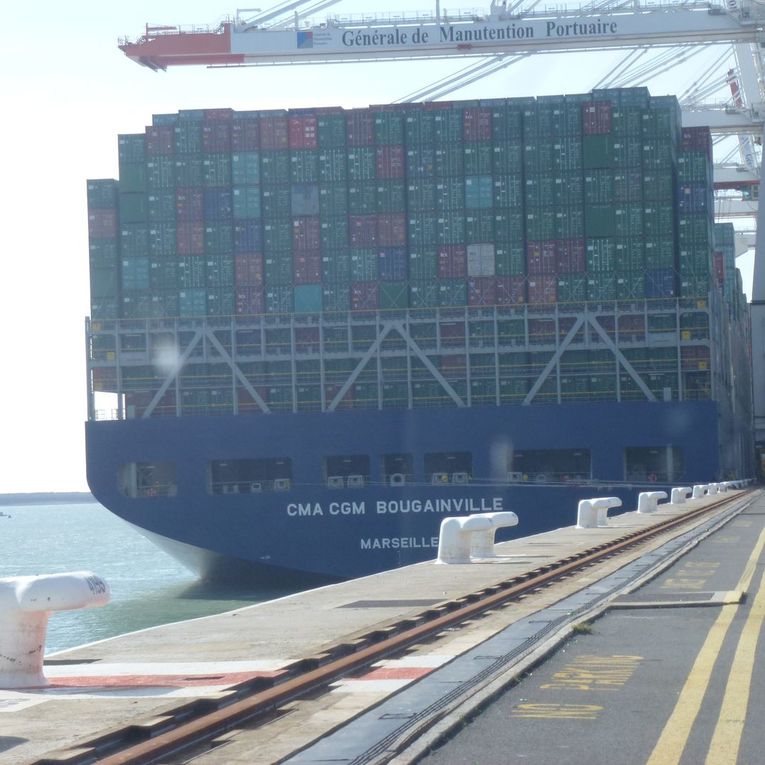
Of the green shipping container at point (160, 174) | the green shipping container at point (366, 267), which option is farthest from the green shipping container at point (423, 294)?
the green shipping container at point (160, 174)

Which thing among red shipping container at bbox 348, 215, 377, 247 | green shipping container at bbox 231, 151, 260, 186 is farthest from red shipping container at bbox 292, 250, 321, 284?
green shipping container at bbox 231, 151, 260, 186

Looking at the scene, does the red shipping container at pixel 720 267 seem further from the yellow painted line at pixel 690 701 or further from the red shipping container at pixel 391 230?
the yellow painted line at pixel 690 701

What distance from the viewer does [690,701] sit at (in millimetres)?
7574

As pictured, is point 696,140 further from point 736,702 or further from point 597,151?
point 736,702

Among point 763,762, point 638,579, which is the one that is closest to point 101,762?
point 763,762

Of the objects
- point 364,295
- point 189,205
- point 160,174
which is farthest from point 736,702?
point 160,174

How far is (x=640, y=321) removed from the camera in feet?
138

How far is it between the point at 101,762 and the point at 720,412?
4340 centimetres

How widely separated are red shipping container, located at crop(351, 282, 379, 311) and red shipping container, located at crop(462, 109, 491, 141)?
231 inches

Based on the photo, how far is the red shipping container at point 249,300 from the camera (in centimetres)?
4275

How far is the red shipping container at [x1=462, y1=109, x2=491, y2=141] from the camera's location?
141 ft

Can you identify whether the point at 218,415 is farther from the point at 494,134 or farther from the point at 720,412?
the point at 720,412

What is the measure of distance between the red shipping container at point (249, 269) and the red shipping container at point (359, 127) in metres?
4.87

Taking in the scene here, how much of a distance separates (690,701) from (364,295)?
3516 cm
